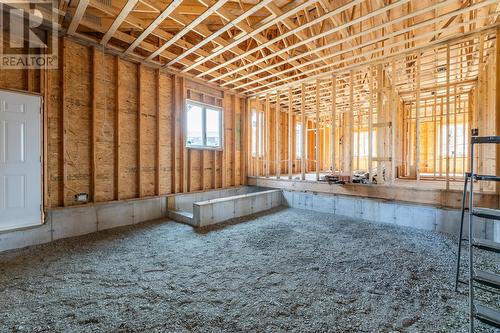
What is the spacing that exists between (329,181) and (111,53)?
568 cm

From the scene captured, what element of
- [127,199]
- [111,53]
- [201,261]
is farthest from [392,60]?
[127,199]

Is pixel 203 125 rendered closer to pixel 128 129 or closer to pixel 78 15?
pixel 128 129

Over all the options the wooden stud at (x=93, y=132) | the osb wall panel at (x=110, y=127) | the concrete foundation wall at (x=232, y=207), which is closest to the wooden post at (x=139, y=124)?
the osb wall panel at (x=110, y=127)

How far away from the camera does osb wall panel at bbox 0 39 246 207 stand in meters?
4.21

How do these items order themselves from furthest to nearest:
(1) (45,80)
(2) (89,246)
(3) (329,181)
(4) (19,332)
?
(3) (329,181), (1) (45,80), (2) (89,246), (4) (19,332)

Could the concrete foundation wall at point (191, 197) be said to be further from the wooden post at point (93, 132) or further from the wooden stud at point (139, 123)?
the wooden post at point (93, 132)

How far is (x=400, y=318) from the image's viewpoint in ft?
6.70

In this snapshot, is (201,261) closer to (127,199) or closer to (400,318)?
(400,318)

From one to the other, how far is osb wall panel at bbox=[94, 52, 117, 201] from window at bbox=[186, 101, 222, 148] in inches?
71.6

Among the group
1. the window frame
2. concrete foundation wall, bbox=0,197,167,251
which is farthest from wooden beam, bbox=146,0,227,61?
concrete foundation wall, bbox=0,197,167,251

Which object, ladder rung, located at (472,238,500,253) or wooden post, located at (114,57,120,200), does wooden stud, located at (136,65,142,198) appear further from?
ladder rung, located at (472,238,500,253)

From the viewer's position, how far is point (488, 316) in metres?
1.64

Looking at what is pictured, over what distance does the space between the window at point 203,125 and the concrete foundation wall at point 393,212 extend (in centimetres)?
273

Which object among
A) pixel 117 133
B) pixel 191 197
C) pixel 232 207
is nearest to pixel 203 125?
pixel 191 197
